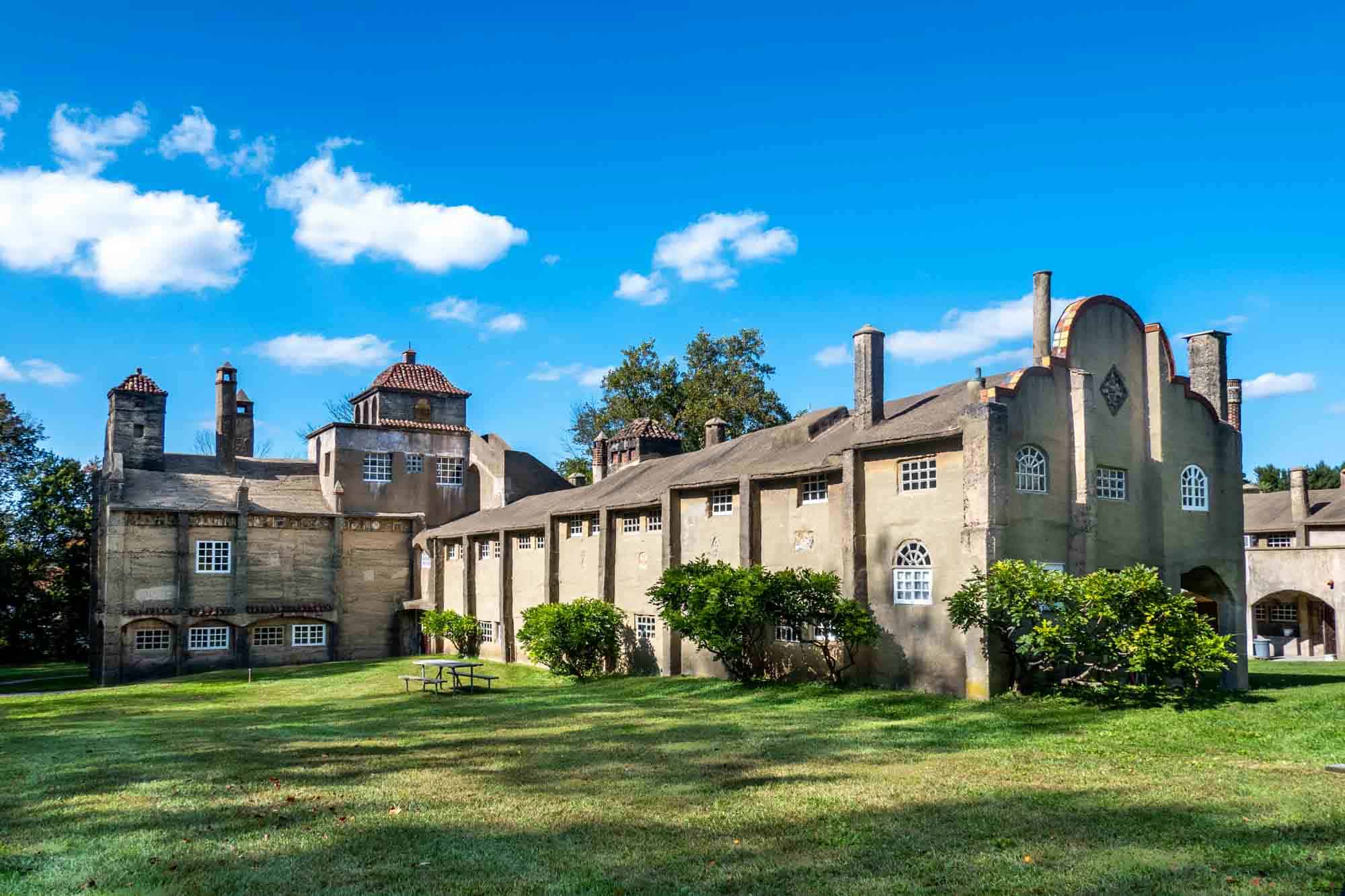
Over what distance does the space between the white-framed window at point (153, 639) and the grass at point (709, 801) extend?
58.0 ft

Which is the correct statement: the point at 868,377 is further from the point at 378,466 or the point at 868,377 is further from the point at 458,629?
the point at 378,466

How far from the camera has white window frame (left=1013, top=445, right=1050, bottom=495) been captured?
2077cm

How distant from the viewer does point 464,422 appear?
48812 mm

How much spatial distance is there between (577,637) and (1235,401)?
19.2 m

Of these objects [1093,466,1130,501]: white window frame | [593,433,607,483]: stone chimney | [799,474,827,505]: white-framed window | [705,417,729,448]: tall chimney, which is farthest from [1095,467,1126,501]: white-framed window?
Answer: [593,433,607,483]: stone chimney

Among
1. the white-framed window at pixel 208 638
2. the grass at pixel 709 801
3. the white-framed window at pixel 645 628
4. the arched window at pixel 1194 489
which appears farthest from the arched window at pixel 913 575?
the white-framed window at pixel 208 638

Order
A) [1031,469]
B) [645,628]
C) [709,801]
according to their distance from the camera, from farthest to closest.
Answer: [645,628], [1031,469], [709,801]

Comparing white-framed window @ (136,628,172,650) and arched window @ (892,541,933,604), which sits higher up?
arched window @ (892,541,933,604)

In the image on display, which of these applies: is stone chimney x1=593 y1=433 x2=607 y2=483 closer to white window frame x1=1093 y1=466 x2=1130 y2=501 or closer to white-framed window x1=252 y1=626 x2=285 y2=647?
white-framed window x1=252 y1=626 x2=285 y2=647

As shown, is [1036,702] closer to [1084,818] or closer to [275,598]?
[1084,818]

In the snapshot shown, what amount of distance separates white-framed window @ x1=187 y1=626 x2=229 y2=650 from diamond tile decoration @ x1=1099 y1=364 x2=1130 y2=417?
3328 cm

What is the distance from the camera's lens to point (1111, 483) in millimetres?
22594

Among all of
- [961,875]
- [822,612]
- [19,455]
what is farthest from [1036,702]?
[19,455]

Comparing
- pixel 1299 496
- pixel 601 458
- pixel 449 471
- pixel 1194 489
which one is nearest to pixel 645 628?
pixel 1194 489
